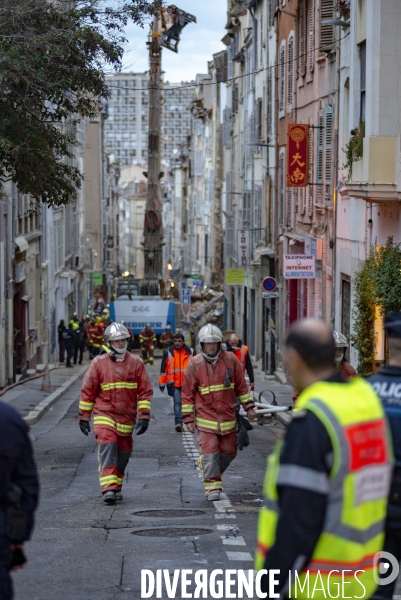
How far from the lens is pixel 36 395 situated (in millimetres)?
27250

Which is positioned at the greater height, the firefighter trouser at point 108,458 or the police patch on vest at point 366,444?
the police patch on vest at point 366,444

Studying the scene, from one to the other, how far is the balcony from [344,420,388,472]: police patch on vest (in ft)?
43.6

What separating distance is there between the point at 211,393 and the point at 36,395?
1586 cm

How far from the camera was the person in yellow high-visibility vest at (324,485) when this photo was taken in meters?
4.10

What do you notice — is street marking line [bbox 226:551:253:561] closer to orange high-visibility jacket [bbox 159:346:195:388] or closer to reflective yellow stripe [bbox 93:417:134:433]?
reflective yellow stripe [bbox 93:417:134:433]

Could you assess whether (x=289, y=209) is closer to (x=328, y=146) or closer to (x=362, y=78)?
(x=328, y=146)

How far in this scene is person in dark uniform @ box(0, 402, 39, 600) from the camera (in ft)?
16.3

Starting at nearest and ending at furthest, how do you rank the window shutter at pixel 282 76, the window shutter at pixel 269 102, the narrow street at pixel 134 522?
the narrow street at pixel 134 522, the window shutter at pixel 282 76, the window shutter at pixel 269 102

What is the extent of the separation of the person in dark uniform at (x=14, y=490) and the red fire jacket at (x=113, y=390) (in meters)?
6.42

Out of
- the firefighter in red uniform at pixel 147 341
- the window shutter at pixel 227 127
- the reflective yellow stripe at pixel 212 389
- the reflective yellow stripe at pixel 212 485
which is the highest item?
the window shutter at pixel 227 127

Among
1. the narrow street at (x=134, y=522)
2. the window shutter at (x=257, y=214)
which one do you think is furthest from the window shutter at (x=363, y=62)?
the window shutter at (x=257, y=214)

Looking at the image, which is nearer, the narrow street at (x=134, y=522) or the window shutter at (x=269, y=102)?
the narrow street at (x=134, y=522)

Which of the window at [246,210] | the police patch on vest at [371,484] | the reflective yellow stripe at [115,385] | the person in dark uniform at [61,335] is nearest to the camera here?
the police patch on vest at [371,484]

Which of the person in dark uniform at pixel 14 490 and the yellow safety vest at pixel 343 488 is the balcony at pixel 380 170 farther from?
the yellow safety vest at pixel 343 488
